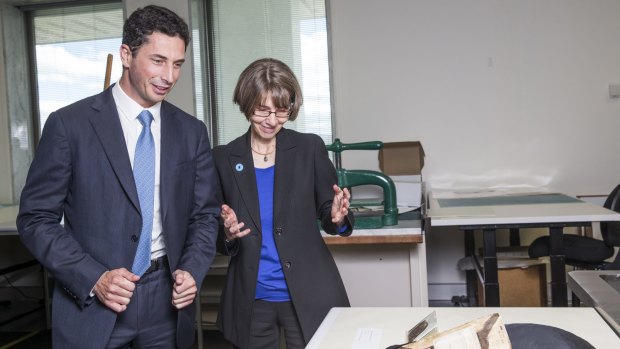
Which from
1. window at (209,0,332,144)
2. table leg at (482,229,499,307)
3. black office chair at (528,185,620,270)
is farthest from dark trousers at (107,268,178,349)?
window at (209,0,332,144)

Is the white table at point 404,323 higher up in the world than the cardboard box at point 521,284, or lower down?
higher up

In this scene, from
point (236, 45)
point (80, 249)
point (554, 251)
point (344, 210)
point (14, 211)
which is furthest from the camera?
point (236, 45)

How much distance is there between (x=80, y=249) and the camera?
130cm

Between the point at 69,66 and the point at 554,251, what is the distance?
4.26 m

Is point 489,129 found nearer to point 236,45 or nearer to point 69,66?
point 236,45

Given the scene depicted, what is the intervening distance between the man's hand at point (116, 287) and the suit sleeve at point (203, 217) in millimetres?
188

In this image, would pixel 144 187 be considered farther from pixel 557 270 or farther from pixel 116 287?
pixel 557 270

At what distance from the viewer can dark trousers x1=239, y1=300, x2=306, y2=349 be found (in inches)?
64.7

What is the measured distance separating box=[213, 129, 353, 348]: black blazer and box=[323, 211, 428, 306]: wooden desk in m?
0.77

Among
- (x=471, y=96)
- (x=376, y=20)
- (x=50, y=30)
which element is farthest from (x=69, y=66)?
(x=471, y=96)

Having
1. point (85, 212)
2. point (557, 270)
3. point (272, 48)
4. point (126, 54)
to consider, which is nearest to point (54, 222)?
point (85, 212)

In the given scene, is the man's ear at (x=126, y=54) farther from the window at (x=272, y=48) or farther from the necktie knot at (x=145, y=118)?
the window at (x=272, y=48)

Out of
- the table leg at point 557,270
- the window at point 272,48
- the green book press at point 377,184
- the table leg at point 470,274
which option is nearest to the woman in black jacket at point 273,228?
the green book press at point 377,184

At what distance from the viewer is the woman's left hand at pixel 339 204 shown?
5.38ft
